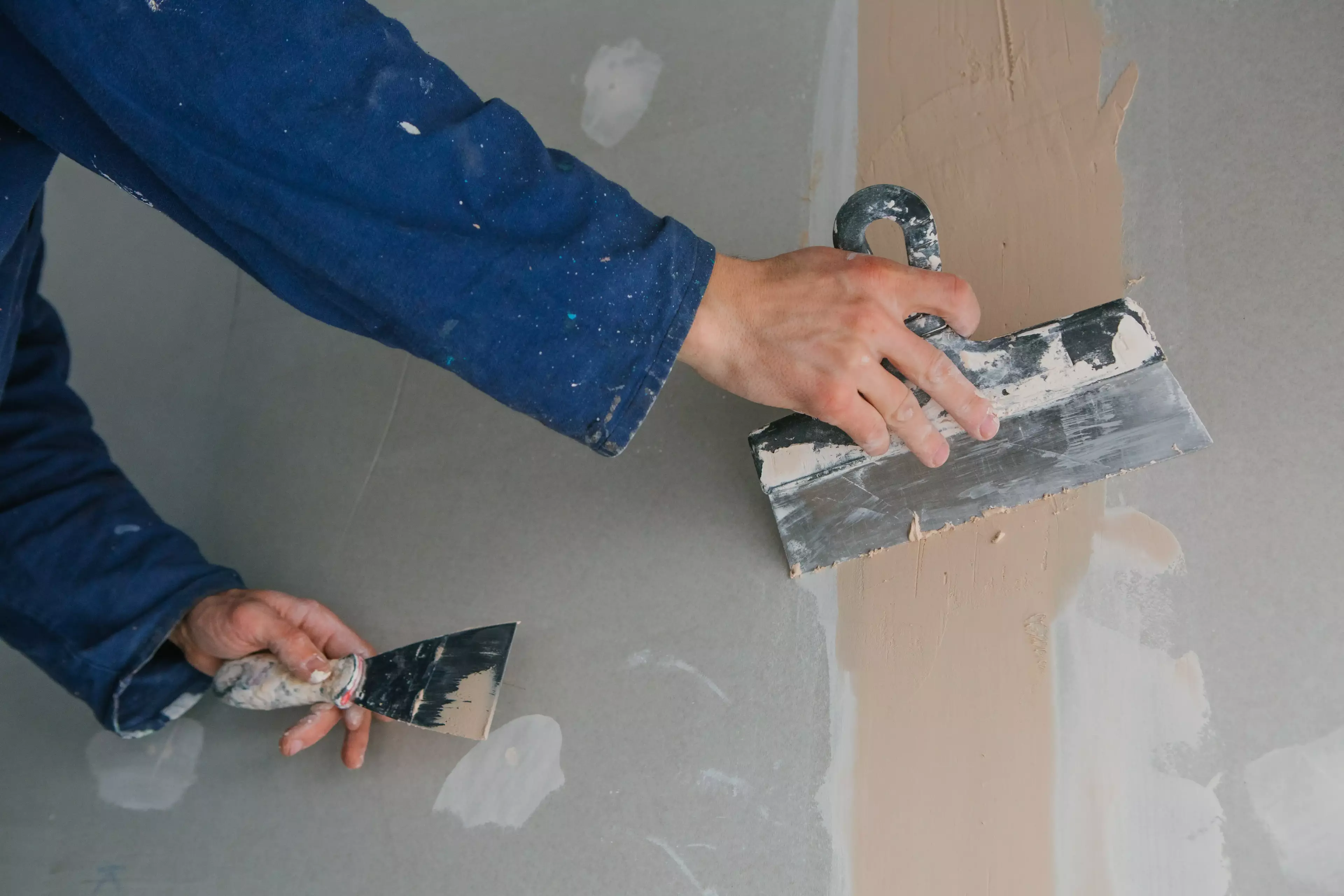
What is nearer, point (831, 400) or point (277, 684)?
point (831, 400)

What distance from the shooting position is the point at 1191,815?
98cm

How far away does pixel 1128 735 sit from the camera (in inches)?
39.8

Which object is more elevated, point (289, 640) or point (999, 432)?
point (999, 432)

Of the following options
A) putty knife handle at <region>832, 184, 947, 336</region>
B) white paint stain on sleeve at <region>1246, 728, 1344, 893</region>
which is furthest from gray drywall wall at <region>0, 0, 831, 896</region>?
white paint stain on sleeve at <region>1246, 728, 1344, 893</region>

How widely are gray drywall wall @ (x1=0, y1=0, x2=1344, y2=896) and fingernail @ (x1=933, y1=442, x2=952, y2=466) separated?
0.76ft

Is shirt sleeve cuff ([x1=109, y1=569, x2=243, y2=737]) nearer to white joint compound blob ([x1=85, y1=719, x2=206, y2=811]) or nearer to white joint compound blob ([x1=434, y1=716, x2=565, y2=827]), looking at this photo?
white joint compound blob ([x1=85, y1=719, x2=206, y2=811])

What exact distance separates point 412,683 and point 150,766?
0.56 meters

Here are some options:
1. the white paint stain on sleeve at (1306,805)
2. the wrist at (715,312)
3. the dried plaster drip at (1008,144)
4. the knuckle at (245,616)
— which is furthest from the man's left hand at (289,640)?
the white paint stain on sleeve at (1306,805)

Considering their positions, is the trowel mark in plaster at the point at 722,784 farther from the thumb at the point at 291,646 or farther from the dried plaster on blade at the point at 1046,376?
the thumb at the point at 291,646

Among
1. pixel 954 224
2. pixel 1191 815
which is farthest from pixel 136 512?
pixel 1191 815

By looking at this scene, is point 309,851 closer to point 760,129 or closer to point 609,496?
point 609,496

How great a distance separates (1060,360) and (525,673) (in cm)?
81

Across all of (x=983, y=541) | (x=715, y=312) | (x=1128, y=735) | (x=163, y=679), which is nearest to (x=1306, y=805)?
(x=1128, y=735)

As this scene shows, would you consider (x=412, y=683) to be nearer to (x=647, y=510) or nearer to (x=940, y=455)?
(x=647, y=510)
